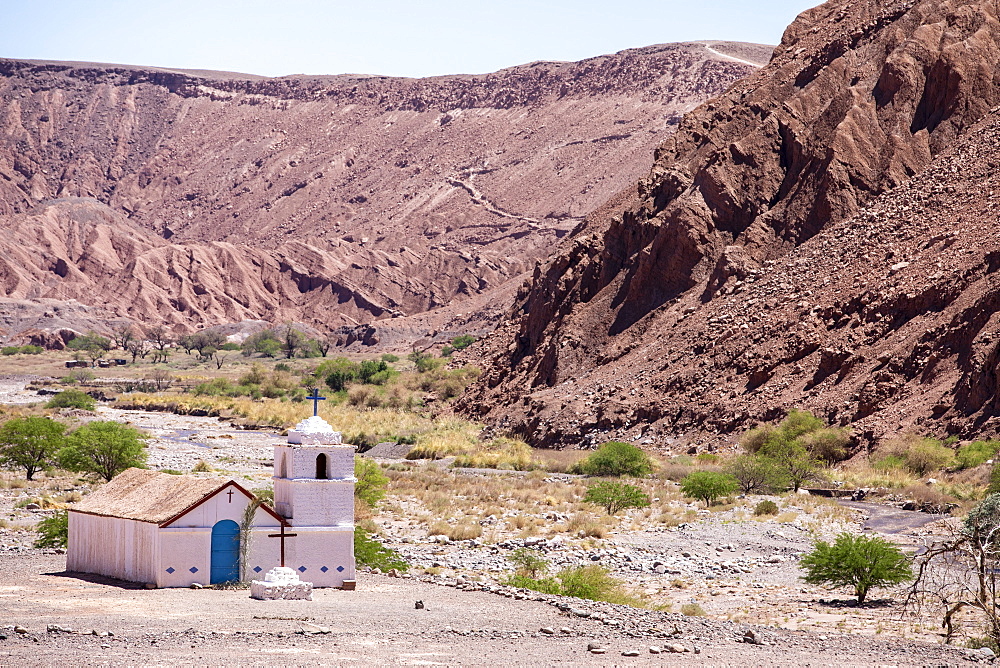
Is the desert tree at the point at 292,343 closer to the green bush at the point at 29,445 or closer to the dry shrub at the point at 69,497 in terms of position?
the green bush at the point at 29,445

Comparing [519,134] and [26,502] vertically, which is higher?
[519,134]

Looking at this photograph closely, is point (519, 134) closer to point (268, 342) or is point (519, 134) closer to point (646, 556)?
point (268, 342)

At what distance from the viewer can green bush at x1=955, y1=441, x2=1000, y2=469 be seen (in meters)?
40.4

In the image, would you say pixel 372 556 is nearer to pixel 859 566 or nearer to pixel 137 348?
pixel 859 566

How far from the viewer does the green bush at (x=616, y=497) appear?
120 ft

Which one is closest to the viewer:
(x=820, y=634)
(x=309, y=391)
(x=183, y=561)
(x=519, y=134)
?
(x=820, y=634)

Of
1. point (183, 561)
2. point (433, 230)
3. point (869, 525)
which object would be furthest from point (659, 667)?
point (433, 230)

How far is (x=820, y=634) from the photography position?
1959 cm

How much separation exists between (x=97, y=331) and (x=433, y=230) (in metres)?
45.4

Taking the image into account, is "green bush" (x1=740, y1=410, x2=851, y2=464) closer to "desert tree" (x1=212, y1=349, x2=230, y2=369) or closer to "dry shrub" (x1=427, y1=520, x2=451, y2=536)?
"dry shrub" (x1=427, y1=520, x2=451, y2=536)

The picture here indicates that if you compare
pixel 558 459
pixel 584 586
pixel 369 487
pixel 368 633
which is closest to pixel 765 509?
pixel 369 487

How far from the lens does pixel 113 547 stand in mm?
22562

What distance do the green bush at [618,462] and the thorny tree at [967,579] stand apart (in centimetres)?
1952

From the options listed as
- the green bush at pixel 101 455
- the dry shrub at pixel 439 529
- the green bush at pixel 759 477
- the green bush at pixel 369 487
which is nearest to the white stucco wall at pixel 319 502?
the dry shrub at pixel 439 529
